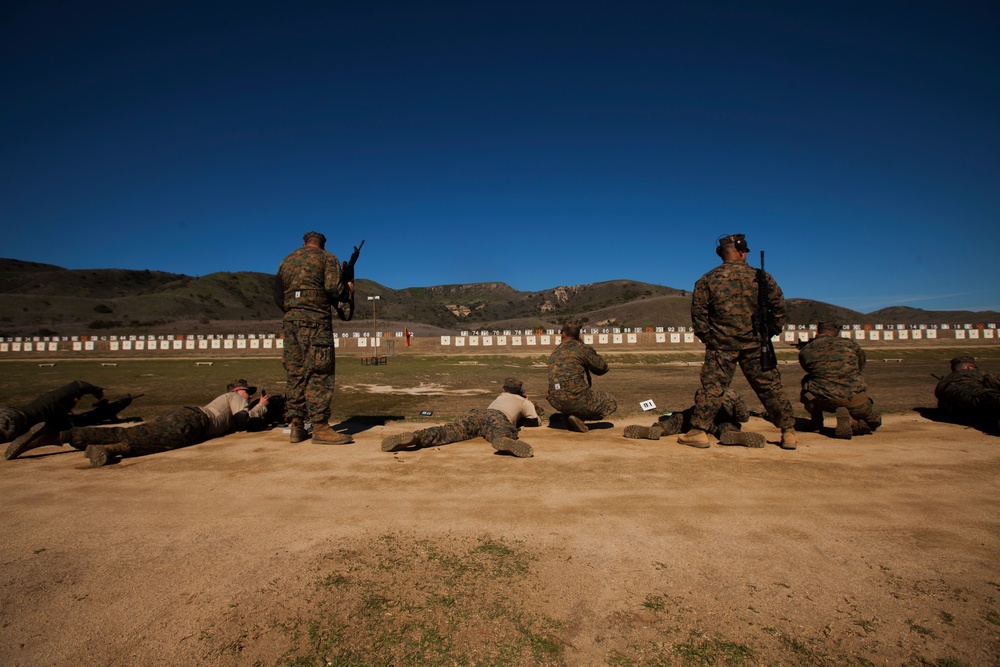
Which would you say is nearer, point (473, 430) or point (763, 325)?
point (763, 325)

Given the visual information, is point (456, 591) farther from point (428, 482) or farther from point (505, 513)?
point (428, 482)

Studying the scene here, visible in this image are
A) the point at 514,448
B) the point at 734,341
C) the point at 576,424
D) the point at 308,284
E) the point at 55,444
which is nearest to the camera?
the point at 514,448

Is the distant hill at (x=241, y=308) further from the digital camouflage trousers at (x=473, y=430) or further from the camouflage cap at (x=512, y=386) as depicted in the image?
the digital camouflage trousers at (x=473, y=430)

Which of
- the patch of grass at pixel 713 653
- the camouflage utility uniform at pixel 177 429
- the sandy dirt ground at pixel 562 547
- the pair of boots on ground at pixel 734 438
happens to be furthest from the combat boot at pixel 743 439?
the camouflage utility uniform at pixel 177 429

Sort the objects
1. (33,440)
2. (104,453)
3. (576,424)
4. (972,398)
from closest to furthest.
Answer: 1. (104,453)
2. (33,440)
3. (576,424)
4. (972,398)

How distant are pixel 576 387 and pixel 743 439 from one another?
86.8 inches

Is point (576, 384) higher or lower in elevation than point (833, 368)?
lower

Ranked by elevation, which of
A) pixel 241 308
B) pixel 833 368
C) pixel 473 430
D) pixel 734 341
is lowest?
pixel 473 430

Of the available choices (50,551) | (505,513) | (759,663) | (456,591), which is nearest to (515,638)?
(456,591)

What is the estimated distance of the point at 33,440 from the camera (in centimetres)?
554

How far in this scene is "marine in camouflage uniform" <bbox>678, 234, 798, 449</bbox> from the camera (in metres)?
6.21

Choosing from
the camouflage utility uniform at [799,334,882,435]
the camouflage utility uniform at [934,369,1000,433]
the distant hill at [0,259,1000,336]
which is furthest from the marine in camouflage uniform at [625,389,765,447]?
the distant hill at [0,259,1000,336]

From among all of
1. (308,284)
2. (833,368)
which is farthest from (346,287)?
(833,368)

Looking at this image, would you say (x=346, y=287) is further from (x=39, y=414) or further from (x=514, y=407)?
(x=39, y=414)
